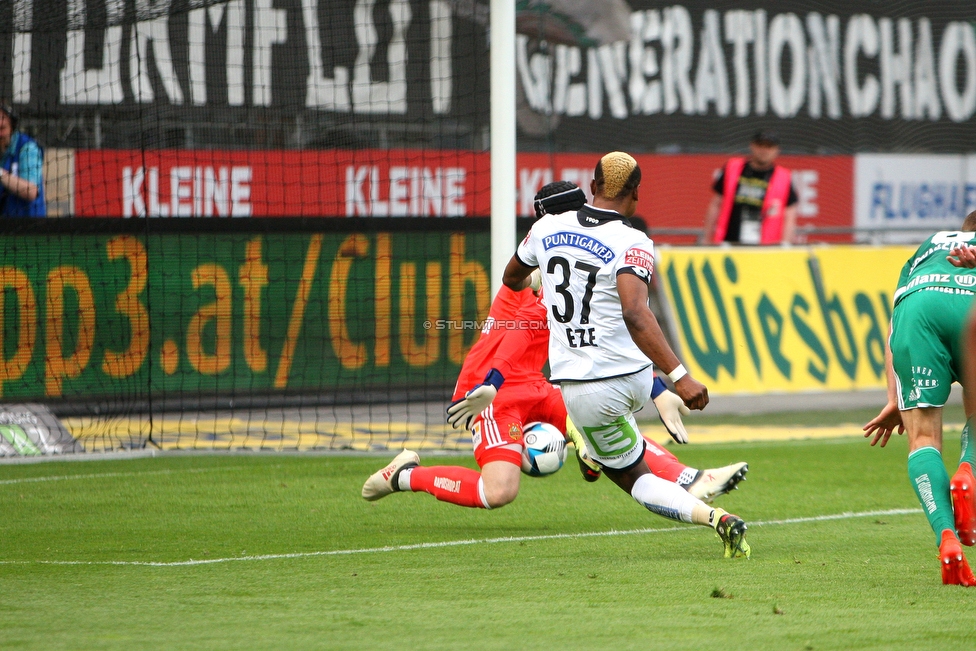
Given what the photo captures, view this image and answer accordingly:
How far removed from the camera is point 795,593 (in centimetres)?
577

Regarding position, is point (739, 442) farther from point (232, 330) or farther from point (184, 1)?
point (184, 1)

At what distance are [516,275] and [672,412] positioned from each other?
3.36 feet

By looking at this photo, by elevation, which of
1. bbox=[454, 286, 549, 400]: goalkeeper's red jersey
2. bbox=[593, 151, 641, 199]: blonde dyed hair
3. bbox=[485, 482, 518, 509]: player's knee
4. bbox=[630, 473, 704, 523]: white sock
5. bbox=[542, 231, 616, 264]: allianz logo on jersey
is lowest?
bbox=[485, 482, 518, 509]: player's knee

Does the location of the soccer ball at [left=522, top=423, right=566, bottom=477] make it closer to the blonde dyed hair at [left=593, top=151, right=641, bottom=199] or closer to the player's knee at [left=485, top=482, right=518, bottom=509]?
the player's knee at [left=485, top=482, right=518, bottom=509]

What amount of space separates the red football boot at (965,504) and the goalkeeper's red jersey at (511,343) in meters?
2.51

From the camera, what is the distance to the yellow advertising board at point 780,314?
1345cm

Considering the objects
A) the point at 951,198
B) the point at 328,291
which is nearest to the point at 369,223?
the point at 328,291

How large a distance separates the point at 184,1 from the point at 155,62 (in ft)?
7.05

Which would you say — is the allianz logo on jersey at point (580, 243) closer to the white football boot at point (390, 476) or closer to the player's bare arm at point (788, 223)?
the white football boot at point (390, 476)

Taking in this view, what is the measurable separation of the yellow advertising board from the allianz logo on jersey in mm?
6752

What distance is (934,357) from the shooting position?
19.8ft

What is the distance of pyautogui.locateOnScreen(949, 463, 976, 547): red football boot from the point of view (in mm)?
5801

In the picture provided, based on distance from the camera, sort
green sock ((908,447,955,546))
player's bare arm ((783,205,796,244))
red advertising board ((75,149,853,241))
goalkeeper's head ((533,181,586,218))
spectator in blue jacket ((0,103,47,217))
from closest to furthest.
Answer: green sock ((908,447,955,546)), goalkeeper's head ((533,181,586,218)), spectator in blue jacket ((0,103,47,217)), red advertising board ((75,149,853,241)), player's bare arm ((783,205,796,244))

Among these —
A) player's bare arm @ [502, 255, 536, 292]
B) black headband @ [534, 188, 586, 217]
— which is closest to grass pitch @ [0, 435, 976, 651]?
player's bare arm @ [502, 255, 536, 292]
